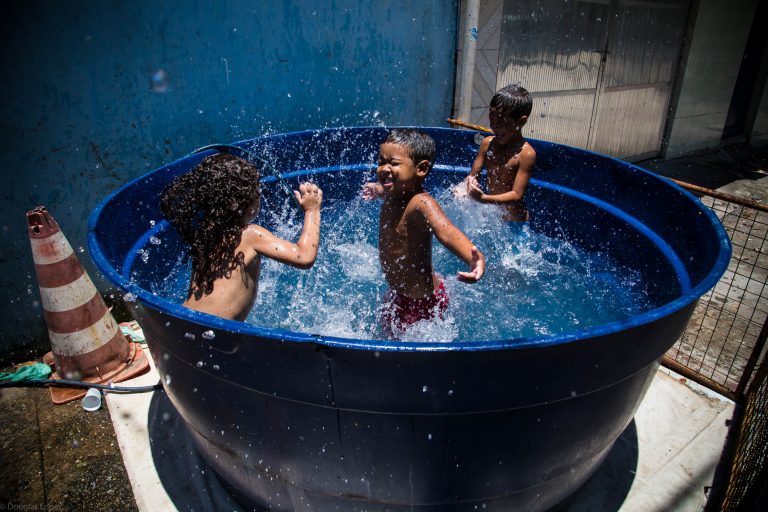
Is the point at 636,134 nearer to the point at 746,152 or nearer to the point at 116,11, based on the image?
the point at 746,152

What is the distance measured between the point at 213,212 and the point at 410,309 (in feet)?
4.14

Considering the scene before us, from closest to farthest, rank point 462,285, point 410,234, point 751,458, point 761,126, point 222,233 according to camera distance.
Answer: point 222,233, point 751,458, point 410,234, point 462,285, point 761,126

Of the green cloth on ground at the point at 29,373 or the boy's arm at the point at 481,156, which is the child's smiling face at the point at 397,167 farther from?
the green cloth on ground at the point at 29,373

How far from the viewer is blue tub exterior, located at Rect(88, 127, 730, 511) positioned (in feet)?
5.19

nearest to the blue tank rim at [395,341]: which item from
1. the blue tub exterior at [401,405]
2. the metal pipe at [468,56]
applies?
the blue tub exterior at [401,405]

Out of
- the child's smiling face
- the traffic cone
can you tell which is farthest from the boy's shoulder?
the traffic cone

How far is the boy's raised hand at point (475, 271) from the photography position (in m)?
2.06

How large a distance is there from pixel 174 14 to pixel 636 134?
7095 mm

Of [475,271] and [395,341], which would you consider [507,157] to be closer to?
[475,271]

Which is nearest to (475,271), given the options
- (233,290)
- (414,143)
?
(414,143)

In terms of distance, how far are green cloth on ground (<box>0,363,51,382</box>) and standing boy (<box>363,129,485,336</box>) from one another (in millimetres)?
2318

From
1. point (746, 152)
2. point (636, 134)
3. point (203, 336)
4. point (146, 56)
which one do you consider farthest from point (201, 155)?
point (746, 152)

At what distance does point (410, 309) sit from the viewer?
2.90 metres

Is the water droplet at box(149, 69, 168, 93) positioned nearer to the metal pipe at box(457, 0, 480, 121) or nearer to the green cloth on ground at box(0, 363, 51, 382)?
the green cloth on ground at box(0, 363, 51, 382)
